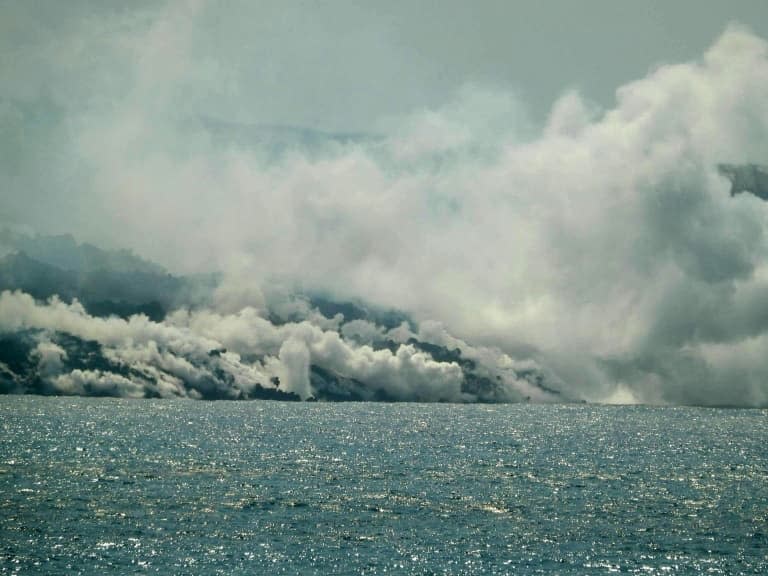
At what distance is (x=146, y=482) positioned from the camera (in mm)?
161750

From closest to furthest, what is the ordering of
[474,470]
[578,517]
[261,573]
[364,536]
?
[261,573], [364,536], [578,517], [474,470]

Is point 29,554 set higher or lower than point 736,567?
lower

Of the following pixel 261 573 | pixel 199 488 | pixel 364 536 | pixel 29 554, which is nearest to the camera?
pixel 261 573

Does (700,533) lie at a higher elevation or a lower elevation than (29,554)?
higher

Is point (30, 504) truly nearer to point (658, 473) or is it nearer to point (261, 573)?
point (261, 573)

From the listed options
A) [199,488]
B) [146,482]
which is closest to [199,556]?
[199,488]

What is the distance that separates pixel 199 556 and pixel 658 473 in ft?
431

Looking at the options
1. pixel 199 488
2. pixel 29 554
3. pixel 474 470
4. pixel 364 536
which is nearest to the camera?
pixel 29 554

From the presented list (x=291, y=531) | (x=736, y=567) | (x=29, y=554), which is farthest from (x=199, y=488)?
(x=736, y=567)

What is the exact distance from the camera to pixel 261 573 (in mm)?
92250

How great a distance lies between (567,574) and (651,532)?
99.5 ft

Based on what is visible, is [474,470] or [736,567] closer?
[736,567]

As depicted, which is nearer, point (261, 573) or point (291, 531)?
point (261, 573)

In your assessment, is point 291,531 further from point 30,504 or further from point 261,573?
point 30,504
